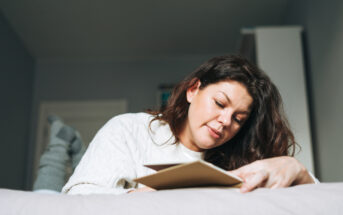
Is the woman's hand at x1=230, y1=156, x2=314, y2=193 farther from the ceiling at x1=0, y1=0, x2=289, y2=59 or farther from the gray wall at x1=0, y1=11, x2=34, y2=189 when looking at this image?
the gray wall at x1=0, y1=11, x2=34, y2=189

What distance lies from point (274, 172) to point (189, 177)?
277 millimetres

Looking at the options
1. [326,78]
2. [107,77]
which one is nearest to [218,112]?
[326,78]

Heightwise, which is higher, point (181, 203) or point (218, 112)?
point (218, 112)

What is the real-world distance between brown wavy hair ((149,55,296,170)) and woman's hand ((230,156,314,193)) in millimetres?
377

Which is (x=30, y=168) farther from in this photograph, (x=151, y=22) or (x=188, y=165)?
(x=188, y=165)

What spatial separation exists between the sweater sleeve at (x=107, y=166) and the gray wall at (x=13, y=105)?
2.54 m

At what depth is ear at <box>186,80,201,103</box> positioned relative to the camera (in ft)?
4.82

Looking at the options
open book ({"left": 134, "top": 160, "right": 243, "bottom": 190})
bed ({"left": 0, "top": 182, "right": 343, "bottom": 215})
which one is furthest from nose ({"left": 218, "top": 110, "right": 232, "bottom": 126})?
bed ({"left": 0, "top": 182, "right": 343, "bottom": 215})

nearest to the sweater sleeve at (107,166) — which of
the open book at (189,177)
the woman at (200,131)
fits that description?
the woman at (200,131)

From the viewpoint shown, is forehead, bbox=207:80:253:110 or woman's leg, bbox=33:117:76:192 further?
woman's leg, bbox=33:117:76:192

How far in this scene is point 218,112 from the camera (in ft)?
4.27

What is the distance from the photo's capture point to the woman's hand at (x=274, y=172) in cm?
94

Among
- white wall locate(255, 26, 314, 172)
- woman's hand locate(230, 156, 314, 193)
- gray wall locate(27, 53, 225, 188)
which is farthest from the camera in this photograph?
gray wall locate(27, 53, 225, 188)

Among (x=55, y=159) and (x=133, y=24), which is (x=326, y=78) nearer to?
(x=55, y=159)
